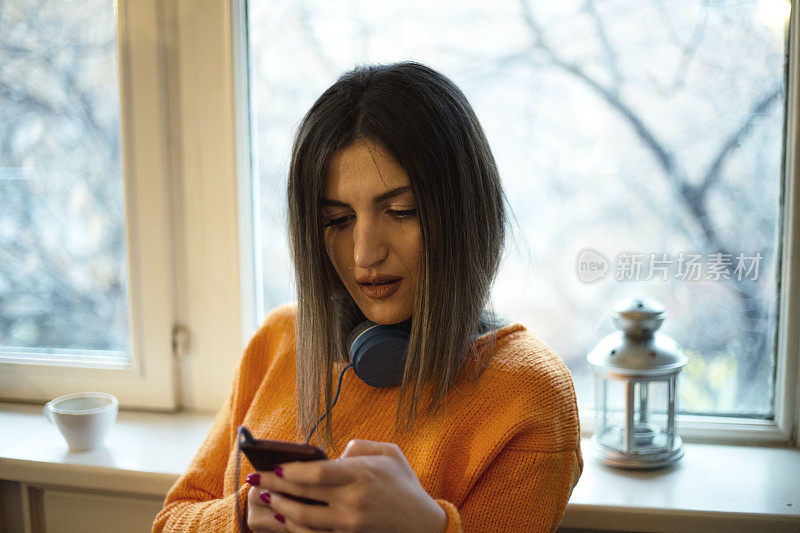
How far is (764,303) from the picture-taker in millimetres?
1296

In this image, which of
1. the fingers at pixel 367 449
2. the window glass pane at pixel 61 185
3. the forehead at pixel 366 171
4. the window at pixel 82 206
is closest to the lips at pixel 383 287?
the forehead at pixel 366 171

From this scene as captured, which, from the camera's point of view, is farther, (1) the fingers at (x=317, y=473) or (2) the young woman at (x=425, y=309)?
(2) the young woman at (x=425, y=309)

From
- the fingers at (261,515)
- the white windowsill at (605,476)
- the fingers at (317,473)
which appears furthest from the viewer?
the white windowsill at (605,476)

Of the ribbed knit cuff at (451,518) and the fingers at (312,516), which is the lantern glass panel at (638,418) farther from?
the fingers at (312,516)

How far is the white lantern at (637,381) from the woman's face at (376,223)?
0.45 m

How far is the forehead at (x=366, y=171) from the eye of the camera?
90 cm

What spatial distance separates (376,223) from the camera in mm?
912

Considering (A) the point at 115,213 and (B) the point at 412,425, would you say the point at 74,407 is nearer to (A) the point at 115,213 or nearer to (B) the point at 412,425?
(A) the point at 115,213

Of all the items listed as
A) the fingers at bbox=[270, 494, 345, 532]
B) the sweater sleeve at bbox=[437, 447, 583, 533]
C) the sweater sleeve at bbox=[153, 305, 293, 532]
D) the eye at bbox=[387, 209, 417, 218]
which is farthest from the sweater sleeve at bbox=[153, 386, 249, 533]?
the eye at bbox=[387, 209, 417, 218]

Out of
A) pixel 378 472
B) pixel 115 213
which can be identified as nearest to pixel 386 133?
pixel 378 472

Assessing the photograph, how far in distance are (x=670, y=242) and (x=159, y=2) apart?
46.3 inches

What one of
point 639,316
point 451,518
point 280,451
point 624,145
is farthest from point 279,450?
point 624,145

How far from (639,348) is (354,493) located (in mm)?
670

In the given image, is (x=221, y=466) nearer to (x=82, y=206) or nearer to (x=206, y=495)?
(x=206, y=495)
